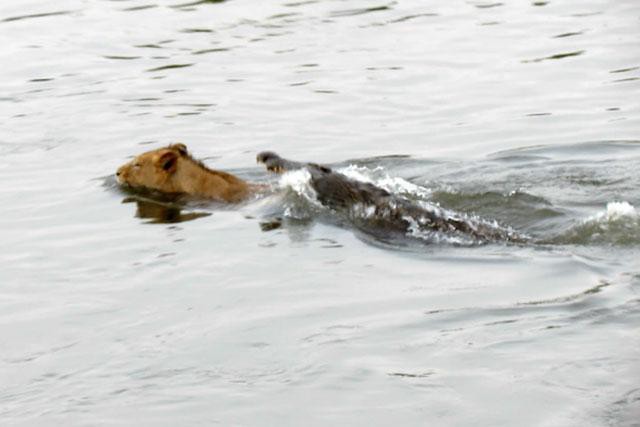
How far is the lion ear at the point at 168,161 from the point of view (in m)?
12.7

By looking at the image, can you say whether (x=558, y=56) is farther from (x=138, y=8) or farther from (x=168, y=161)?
(x=138, y=8)

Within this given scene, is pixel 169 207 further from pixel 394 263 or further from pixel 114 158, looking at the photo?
pixel 394 263

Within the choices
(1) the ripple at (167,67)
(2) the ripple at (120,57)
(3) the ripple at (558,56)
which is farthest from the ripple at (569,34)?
(2) the ripple at (120,57)

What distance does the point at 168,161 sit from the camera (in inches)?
499

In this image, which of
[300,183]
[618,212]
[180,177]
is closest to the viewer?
[618,212]

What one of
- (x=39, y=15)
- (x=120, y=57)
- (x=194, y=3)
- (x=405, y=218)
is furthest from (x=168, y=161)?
(x=39, y=15)

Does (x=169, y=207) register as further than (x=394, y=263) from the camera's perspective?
Yes

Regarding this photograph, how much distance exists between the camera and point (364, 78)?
54.0 feet

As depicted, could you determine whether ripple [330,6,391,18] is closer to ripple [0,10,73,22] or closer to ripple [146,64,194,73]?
ripple [146,64,194,73]

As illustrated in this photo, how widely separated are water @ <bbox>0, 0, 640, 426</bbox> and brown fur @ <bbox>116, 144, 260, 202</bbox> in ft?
0.69

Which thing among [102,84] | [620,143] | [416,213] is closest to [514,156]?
[620,143]

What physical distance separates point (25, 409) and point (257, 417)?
1.16 meters

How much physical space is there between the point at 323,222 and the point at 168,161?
193 cm

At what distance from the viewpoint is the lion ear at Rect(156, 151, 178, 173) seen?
498 inches
